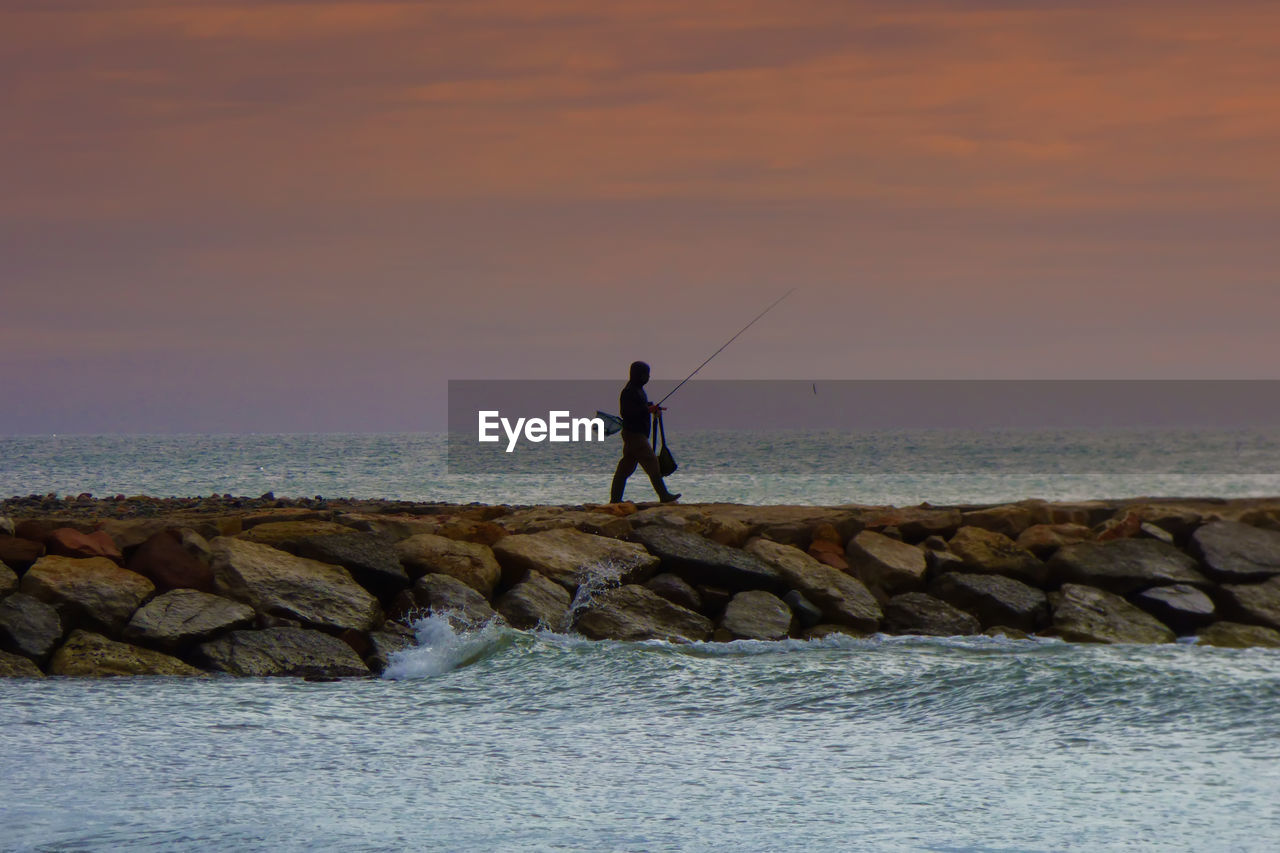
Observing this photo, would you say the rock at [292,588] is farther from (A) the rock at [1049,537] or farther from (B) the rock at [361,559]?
(A) the rock at [1049,537]

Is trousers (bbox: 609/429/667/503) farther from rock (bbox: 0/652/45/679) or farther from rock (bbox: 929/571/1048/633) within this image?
rock (bbox: 0/652/45/679)

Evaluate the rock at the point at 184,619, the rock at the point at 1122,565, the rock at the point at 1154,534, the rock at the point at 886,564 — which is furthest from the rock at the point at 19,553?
the rock at the point at 1154,534

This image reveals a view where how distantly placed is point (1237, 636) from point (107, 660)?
8042 mm

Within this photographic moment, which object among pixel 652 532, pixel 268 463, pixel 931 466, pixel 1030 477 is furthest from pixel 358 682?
pixel 268 463

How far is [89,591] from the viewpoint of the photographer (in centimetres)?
815

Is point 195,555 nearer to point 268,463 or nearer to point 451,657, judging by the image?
point 451,657

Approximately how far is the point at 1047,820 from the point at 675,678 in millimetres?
3137

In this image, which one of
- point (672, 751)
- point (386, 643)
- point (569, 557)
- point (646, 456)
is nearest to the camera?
point (672, 751)

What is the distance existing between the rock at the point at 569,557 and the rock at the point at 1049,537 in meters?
3.35

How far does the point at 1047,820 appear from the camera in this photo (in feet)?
17.1

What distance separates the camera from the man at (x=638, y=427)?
12.2 metres

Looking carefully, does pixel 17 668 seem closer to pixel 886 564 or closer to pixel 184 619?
pixel 184 619

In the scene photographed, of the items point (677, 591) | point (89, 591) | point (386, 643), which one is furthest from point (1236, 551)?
point (89, 591)

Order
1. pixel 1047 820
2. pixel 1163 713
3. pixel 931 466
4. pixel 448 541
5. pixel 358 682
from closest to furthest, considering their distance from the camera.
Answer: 1. pixel 1047 820
2. pixel 1163 713
3. pixel 358 682
4. pixel 448 541
5. pixel 931 466
